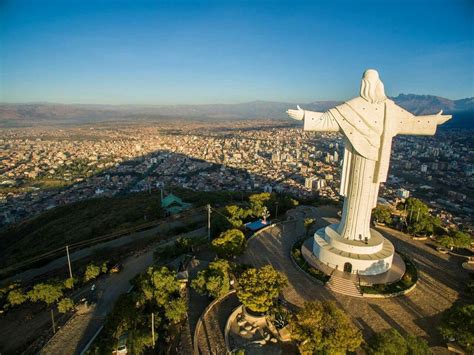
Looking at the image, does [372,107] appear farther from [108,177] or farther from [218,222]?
[108,177]

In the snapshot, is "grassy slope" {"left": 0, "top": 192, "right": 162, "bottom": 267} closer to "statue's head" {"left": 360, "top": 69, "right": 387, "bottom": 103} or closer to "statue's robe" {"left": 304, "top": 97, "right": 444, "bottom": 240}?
"statue's robe" {"left": 304, "top": 97, "right": 444, "bottom": 240}

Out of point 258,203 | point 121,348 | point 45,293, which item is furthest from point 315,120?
point 45,293

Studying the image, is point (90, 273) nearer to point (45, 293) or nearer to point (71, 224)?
point (45, 293)

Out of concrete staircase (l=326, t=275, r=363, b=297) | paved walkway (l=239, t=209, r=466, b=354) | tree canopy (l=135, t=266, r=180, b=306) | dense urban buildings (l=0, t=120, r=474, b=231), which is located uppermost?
tree canopy (l=135, t=266, r=180, b=306)

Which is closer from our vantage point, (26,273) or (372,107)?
(372,107)

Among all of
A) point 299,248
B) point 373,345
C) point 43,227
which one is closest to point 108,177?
point 43,227

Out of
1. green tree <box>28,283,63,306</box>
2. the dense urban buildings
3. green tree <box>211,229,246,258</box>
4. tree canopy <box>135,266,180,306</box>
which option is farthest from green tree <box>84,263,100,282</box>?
the dense urban buildings
